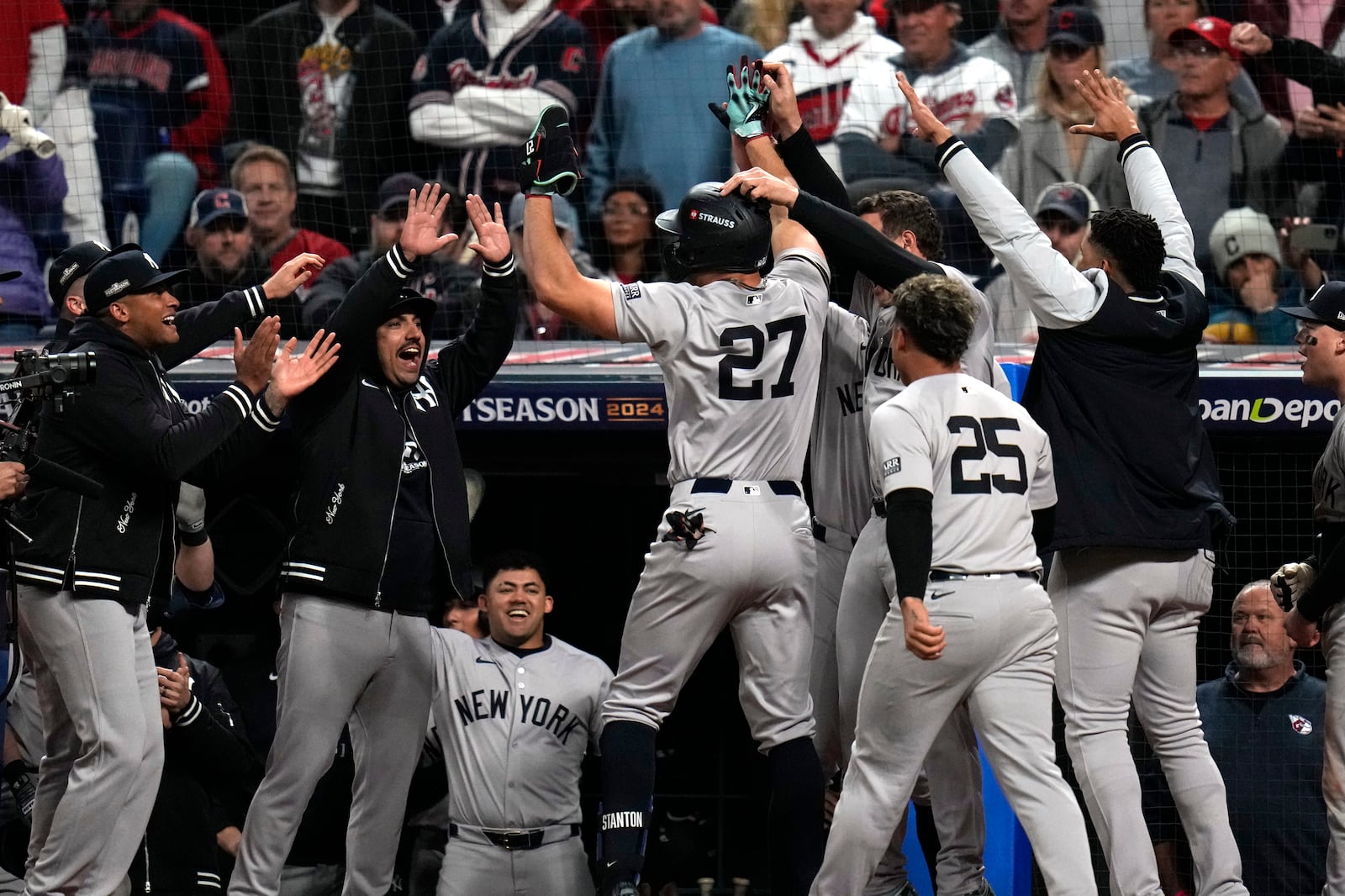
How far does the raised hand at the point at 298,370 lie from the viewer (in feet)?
15.7

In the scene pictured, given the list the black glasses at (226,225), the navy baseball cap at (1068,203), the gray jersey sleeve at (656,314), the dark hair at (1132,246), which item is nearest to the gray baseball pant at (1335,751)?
the dark hair at (1132,246)

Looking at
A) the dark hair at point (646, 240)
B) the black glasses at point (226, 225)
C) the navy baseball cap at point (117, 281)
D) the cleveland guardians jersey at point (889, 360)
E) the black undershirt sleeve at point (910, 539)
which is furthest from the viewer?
the dark hair at point (646, 240)

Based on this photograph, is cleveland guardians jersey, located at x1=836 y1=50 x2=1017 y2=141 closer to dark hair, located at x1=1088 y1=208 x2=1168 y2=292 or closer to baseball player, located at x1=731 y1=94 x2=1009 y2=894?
baseball player, located at x1=731 y1=94 x2=1009 y2=894

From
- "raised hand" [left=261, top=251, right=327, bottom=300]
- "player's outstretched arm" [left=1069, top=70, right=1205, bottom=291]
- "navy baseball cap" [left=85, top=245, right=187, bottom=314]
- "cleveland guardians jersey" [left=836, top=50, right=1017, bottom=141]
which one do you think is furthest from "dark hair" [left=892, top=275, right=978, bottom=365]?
"cleveland guardians jersey" [left=836, top=50, right=1017, bottom=141]

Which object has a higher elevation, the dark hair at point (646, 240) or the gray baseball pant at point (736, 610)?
the dark hair at point (646, 240)

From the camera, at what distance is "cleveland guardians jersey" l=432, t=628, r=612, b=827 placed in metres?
5.83

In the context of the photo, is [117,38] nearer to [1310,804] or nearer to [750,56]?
[750,56]

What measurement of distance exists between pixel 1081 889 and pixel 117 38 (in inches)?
252

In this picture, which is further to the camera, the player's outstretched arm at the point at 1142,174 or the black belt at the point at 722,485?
the player's outstretched arm at the point at 1142,174

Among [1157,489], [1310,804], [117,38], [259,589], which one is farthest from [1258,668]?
[117,38]

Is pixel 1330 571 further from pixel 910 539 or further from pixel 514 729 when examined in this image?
pixel 514 729

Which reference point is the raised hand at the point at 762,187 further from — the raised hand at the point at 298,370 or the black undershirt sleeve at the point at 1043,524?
the raised hand at the point at 298,370

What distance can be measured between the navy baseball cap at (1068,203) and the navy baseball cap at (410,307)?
295 cm

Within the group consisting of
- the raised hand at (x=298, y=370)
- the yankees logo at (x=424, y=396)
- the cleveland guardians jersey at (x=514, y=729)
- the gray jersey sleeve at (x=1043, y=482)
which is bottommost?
the cleveland guardians jersey at (x=514, y=729)
